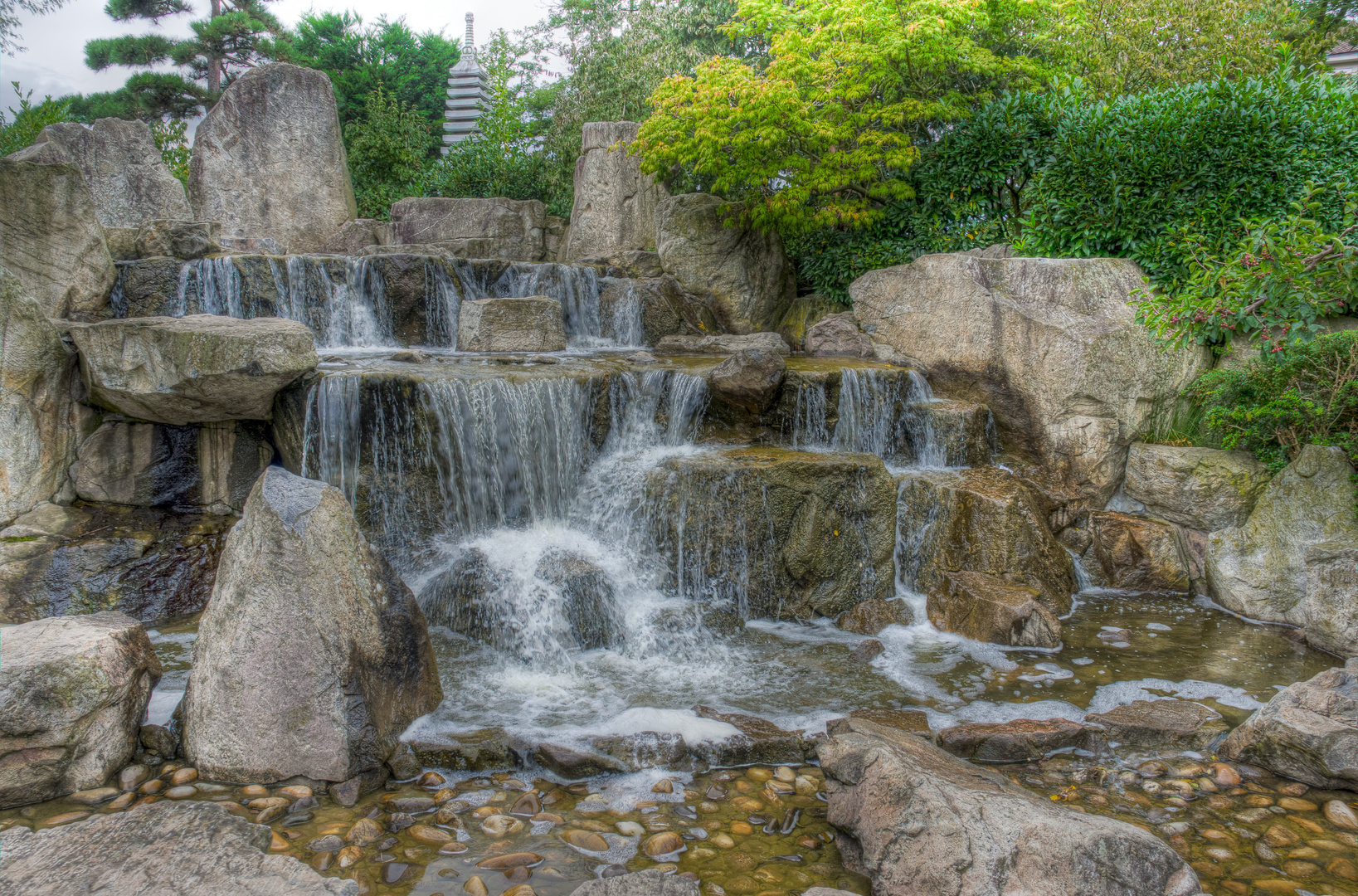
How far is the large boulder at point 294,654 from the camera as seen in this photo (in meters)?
3.55

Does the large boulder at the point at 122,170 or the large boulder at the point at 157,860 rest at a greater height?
the large boulder at the point at 122,170

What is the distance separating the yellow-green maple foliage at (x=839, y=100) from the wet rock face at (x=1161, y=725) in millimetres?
7622

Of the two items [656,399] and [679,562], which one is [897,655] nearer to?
[679,562]

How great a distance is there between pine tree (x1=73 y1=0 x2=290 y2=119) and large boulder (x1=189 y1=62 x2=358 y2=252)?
9.42 metres

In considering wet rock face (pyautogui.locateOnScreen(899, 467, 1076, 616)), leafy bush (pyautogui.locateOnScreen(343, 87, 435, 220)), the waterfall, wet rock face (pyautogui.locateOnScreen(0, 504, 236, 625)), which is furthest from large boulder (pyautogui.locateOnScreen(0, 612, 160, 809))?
leafy bush (pyautogui.locateOnScreen(343, 87, 435, 220))

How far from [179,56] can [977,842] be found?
26204mm

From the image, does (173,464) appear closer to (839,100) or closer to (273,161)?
(273,161)

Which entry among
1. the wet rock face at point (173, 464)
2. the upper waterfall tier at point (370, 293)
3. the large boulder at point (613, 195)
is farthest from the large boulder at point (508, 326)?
the large boulder at point (613, 195)

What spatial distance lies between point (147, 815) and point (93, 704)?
0.77 m

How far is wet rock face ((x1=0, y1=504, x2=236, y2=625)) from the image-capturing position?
547cm

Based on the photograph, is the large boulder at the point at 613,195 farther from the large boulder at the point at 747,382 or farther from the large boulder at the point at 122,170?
the large boulder at the point at 747,382

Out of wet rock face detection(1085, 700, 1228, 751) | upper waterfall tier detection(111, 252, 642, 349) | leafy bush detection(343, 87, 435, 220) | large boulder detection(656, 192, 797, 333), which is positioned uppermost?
leafy bush detection(343, 87, 435, 220)

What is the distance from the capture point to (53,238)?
6.96 m

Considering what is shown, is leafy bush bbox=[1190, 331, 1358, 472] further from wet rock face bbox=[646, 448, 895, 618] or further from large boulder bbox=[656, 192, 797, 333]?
large boulder bbox=[656, 192, 797, 333]
